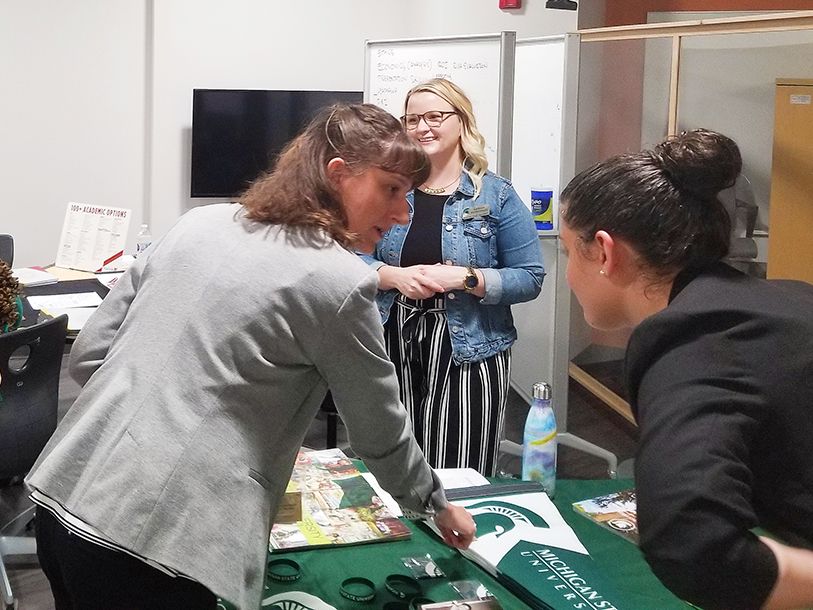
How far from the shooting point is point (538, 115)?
160 inches

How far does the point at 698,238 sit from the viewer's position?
1.12m

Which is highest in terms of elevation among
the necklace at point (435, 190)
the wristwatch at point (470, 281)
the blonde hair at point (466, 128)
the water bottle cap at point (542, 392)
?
the blonde hair at point (466, 128)

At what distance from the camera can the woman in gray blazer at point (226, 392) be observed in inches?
47.8

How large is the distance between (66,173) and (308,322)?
15.1 ft

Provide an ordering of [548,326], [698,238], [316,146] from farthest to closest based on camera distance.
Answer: [548,326], [316,146], [698,238]

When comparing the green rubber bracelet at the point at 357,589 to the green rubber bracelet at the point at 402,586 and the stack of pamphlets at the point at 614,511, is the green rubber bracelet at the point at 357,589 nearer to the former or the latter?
the green rubber bracelet at the point at 402,586

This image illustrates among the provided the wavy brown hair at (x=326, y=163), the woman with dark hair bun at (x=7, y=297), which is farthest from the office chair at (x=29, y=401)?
the wavy brown hair at (x=326, y=163)

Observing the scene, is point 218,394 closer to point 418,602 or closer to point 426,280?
point 418,602

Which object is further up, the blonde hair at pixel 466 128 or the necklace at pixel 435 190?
the blonde hair at pixel 466 128

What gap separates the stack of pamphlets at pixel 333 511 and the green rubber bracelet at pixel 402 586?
132mm

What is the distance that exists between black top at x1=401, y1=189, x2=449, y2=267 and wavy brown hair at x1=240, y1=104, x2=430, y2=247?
1045 millimetres

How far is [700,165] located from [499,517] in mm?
768

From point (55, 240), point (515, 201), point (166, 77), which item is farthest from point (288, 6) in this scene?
point (515, 201)

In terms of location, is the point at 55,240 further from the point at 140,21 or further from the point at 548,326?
the point at 548,326
